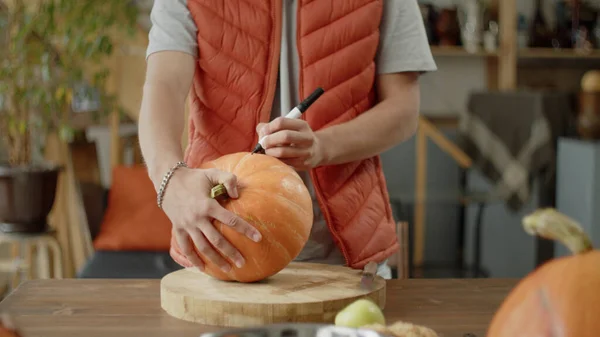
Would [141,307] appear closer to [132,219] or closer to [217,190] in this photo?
[217,190]

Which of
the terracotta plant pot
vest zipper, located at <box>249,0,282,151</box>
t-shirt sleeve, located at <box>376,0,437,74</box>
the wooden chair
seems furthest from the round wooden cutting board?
the terracotta plant pot

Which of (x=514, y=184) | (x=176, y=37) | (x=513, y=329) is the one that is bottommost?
(x=514, y=184)

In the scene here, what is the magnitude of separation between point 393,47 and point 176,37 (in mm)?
395

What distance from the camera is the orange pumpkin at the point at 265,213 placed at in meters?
1.06

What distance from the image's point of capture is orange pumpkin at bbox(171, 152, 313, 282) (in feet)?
3.49

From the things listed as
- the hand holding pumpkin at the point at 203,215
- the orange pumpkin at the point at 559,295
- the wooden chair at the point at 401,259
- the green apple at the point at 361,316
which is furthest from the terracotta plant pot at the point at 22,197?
the orange pumpkin at the point at 559,295

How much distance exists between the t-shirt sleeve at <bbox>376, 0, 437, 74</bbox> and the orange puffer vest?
33 mm

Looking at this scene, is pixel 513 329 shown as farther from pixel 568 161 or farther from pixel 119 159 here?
pixel 119 159

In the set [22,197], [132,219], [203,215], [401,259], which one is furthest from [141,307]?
[132,219]

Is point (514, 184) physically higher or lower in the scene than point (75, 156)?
lower

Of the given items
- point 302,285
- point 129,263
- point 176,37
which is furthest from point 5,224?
point 302,285

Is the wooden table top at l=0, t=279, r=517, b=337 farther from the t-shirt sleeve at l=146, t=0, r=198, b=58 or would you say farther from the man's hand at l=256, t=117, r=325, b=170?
the t-shirt sleeve at l=146, t=0, r=198, b=58

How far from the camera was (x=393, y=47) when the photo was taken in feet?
4.59

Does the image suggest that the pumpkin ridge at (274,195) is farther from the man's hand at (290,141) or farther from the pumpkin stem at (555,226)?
the pumpkin stem at (555,226)
